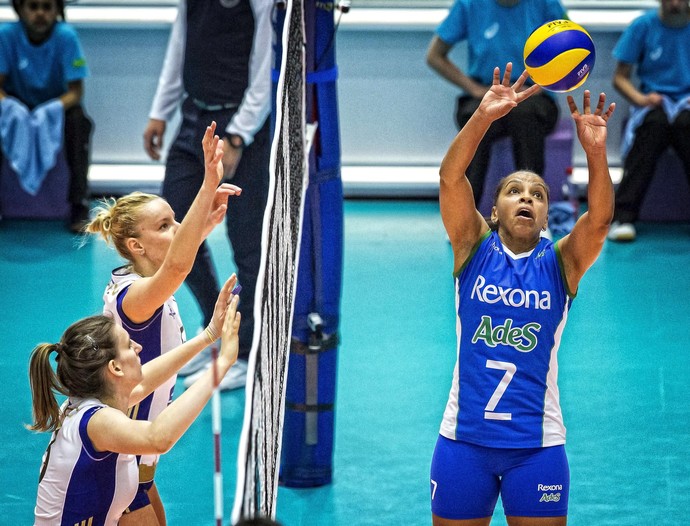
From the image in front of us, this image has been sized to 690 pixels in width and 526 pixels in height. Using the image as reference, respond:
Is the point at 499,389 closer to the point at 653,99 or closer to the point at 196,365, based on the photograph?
the point at 196,365

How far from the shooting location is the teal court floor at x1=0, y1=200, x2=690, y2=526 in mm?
5789

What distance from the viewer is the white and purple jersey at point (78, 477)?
3.61 m

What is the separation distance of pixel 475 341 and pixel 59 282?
18.9 ft

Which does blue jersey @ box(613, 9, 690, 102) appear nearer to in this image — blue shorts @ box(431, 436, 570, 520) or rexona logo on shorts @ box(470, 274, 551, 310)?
rexona logo on shorts @ box(470, 274, 551, 310)

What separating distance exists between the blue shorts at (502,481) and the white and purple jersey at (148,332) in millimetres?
1107

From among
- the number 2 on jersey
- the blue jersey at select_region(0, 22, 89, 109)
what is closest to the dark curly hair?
the blue jersey at select_region(0, 22, 89, 109)

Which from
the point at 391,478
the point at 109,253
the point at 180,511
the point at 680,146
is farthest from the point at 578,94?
the point at 180,511

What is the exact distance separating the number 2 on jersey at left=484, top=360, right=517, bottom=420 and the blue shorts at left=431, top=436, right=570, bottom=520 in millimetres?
116

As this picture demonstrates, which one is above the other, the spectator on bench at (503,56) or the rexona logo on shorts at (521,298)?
the spectator on bench at (503,56)

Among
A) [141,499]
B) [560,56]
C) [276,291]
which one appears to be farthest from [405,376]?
[276,291]

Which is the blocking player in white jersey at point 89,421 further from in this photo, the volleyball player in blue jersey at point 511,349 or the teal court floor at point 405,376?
the teal court floor at point 405,376

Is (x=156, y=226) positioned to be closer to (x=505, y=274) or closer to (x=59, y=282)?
(x=505, y=274)

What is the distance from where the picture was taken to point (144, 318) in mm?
4344

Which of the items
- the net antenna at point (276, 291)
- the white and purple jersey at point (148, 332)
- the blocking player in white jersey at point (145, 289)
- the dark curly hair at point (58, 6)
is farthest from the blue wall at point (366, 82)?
the white and purple jersey at point (148, 332)
